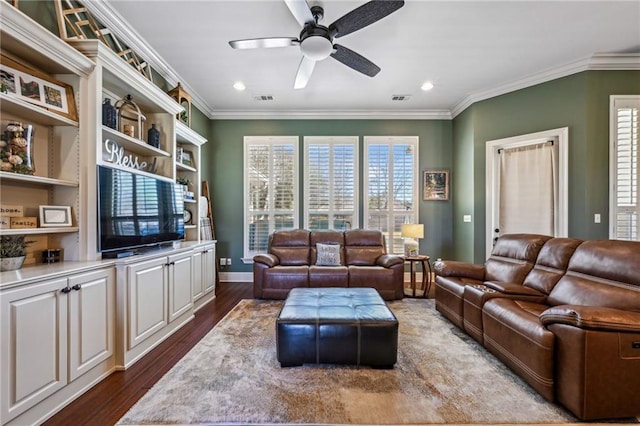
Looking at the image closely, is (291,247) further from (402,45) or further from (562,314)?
(562,314)

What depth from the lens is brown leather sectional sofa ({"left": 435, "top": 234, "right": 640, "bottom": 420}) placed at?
5.33 feet

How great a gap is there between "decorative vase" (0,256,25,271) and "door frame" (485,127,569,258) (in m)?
5.26

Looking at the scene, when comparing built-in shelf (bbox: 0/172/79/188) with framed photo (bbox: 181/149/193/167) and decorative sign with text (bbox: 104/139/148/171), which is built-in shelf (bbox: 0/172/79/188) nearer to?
decorative sign with text (bbox: 104/139/148/171)

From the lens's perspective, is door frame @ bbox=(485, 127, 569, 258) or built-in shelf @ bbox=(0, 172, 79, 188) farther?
door frame @ bbox=(485, 127, 569, 258)

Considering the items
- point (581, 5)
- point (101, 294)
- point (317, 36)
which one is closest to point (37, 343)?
point (101, 294)

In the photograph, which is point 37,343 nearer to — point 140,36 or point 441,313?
point 140,36

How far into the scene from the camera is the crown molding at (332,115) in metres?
5.23

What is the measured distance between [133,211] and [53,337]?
1157mm

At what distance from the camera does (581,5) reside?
2.55m

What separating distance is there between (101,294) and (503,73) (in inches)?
205

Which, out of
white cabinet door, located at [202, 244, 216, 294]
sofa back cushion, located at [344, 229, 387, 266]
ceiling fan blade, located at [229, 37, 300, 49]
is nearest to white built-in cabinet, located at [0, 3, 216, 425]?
white cabinet door, located at [202, 244, 216, 294]

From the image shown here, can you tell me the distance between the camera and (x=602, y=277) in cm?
220

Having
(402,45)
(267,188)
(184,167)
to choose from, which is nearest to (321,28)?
(402,45)

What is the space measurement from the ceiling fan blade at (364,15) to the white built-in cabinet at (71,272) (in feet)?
6.28
